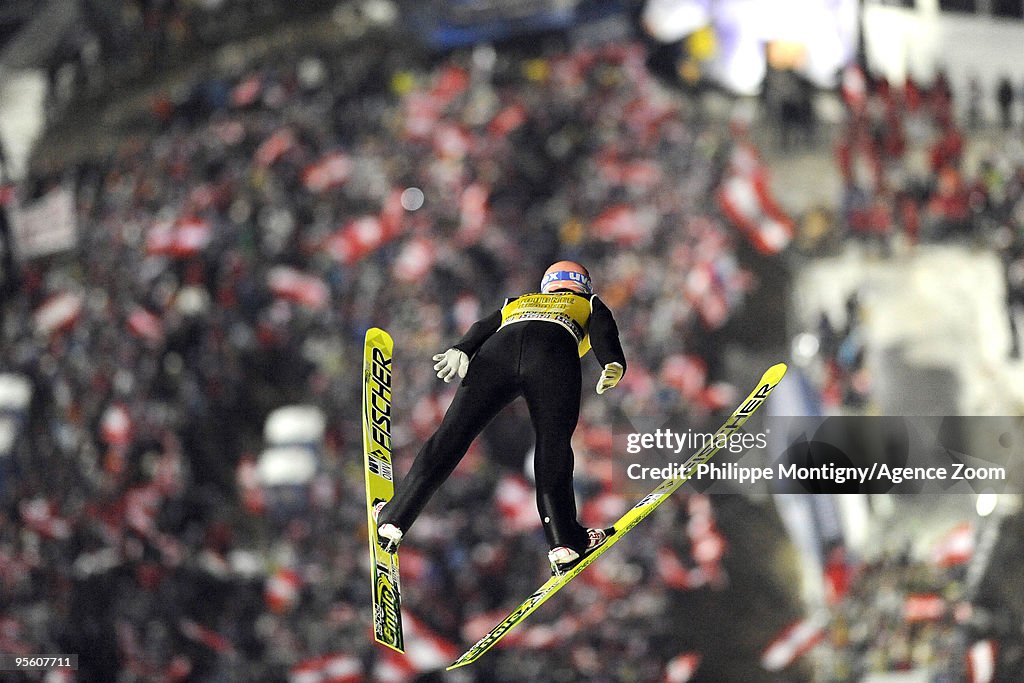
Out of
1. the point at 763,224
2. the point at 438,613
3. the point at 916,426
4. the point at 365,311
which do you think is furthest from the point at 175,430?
the point at 916,426

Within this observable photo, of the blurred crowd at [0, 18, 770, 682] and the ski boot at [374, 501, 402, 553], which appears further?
the blurred crowd at [0, 18, 770, 682]

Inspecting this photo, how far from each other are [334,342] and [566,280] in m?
4.51

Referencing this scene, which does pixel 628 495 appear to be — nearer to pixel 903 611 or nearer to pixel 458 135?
pixel 903 611

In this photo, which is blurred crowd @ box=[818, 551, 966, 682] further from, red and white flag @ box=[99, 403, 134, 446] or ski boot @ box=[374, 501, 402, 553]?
red and white flag @ box=[99, 403, 134, 446]

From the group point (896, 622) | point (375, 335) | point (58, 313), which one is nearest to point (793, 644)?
point (896, 622)

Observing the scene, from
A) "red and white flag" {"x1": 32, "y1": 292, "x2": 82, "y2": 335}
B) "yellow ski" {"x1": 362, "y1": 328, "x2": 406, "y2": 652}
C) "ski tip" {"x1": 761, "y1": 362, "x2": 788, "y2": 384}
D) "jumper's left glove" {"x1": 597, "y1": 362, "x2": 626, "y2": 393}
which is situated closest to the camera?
"jumper's left glove" {"x1": 597, "y1": 362, "x2": 626, "y2": 393}

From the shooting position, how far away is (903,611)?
26.6ft

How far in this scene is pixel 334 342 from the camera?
29.4ft

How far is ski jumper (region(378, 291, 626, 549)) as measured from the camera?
4.54 meters

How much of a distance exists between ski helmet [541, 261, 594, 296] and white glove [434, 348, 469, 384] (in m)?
0.51

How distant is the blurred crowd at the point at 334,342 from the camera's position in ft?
27.5

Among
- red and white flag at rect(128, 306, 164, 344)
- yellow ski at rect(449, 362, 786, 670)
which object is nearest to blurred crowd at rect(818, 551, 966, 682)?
yellow ski at rect(449, 362, 786, 670)

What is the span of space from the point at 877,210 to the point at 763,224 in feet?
3.04

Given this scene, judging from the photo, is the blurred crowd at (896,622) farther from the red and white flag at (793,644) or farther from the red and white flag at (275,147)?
the red and white flag at (275,147)
